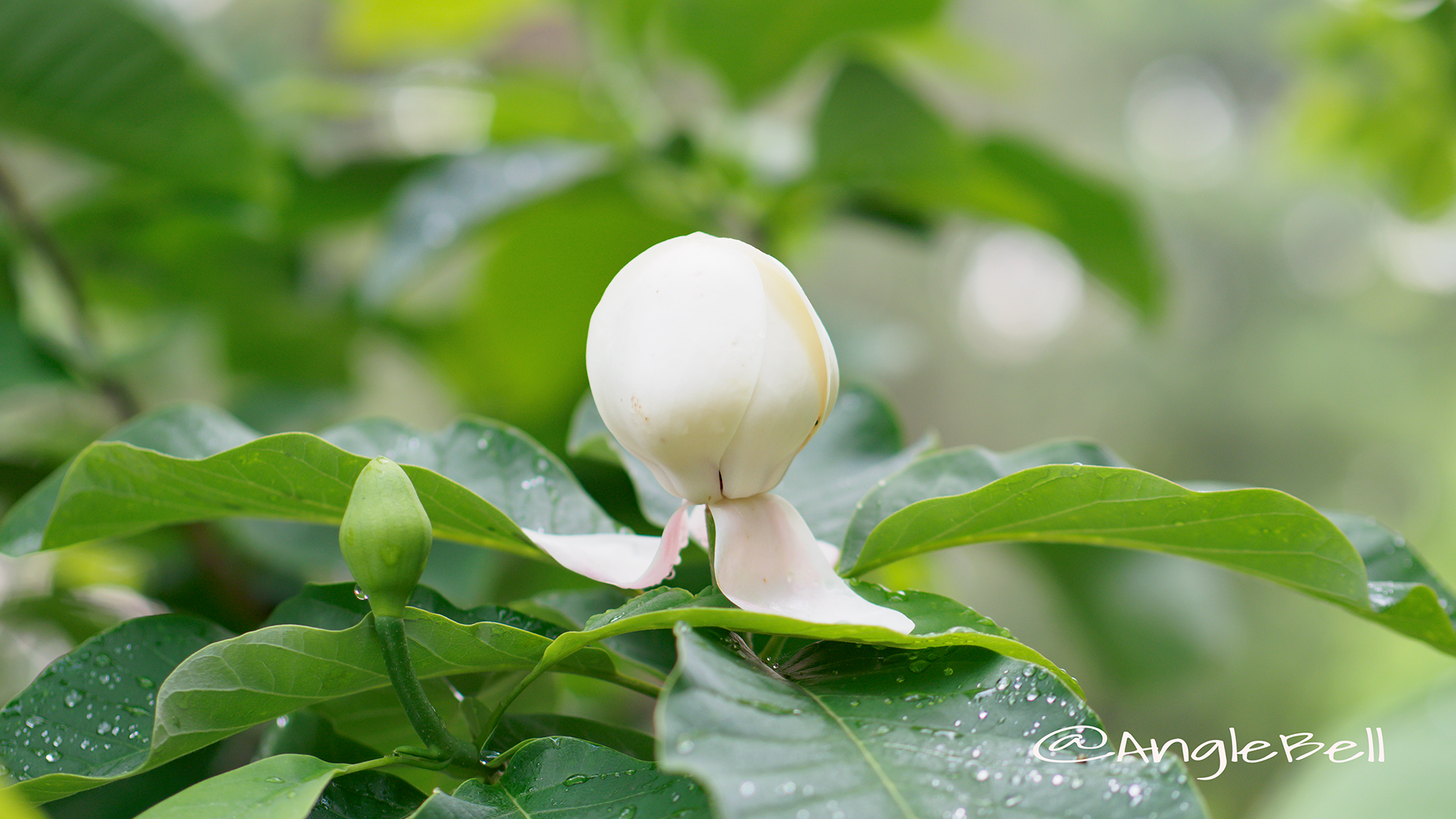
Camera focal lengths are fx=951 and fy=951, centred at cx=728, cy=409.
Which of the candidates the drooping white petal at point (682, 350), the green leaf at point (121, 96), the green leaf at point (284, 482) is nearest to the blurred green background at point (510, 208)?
the green leaf at point (121, 96)

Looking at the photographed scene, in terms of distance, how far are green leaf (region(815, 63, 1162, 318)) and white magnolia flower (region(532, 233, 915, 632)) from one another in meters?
0.55

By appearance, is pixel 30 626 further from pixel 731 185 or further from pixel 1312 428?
pixel 1312 428

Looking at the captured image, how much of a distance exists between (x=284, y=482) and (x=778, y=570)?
17 centimetres

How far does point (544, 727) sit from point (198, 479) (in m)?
0.15

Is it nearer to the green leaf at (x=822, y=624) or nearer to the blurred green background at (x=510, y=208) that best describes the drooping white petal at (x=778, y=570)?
the green leaf at (x=822, y=624)

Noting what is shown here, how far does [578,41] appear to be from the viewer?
172cm

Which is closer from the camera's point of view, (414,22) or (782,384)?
(782,384)

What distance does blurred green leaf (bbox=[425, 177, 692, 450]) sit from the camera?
0.92 meters

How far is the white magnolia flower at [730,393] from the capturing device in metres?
0.28

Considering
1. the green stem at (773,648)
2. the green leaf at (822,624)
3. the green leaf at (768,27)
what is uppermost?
the green leaf at (768,27)

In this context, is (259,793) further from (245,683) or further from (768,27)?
(768,27)

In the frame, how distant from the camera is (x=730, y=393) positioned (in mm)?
282

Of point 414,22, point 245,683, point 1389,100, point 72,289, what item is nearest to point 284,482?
point 245,683

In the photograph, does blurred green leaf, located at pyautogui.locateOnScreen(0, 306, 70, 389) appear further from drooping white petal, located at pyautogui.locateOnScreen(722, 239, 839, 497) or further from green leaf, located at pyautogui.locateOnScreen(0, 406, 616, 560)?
drooping white petal, located at pyautogui.locateOnScreen(722, 239, 839, 497)
